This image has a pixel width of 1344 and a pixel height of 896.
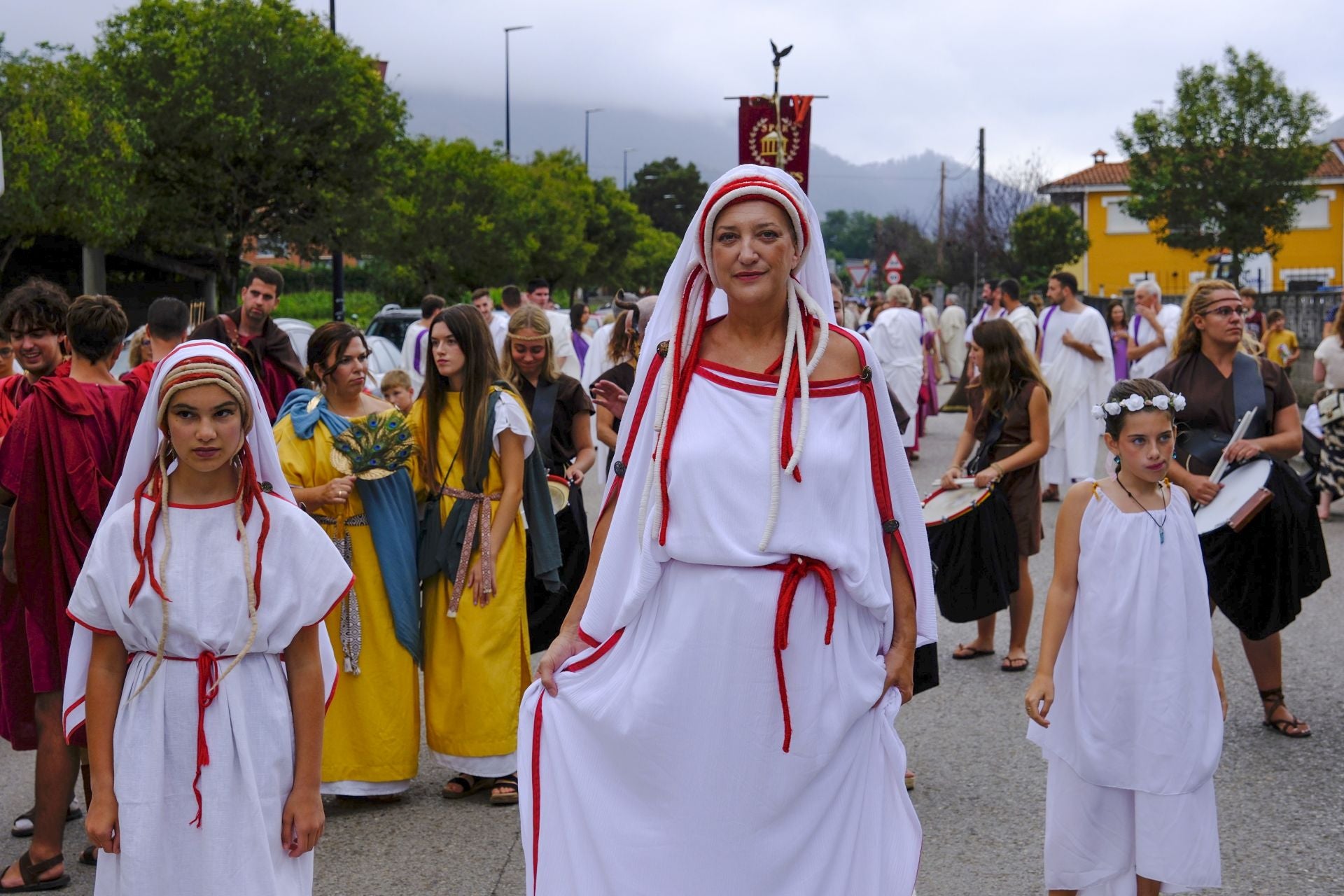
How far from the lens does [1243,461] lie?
244 inches

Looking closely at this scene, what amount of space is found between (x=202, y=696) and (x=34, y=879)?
1.96m

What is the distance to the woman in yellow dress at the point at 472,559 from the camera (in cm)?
581

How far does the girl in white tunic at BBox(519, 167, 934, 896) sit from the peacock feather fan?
7.49 feet

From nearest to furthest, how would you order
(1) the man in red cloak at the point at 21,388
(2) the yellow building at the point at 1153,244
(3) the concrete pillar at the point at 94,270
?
(1) the man in red cloak at the point at 21,388 → (3) the concrete pillar at the point at 94,270 → (2) the yellow building at the point at 1153,244

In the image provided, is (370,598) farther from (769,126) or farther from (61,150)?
(769,126)

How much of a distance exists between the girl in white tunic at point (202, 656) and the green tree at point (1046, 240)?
4894 cm

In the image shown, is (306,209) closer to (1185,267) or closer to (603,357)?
(603,357)

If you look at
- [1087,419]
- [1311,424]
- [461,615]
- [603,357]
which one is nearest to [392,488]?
[461,615]

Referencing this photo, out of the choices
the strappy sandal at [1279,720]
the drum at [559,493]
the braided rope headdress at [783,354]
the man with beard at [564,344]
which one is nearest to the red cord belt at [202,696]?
the braided rope headdress at [783,354]

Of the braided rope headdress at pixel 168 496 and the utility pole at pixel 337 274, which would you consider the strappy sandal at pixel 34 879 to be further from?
the utility pole at pixel 337 274

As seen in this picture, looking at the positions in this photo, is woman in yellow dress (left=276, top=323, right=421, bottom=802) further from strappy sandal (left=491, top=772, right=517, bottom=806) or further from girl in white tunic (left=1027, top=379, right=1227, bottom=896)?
girl in white tunic (left=1027, top=379, right=1227, bottom=896)

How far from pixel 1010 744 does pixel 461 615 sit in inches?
98.4

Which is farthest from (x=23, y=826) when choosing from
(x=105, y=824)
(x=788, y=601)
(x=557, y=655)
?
(x=788, y=601)

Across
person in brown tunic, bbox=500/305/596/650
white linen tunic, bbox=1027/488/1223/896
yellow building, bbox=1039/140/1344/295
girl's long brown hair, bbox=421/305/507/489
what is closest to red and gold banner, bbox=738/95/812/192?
person in brown tunic, bbox=500/305/596/650
